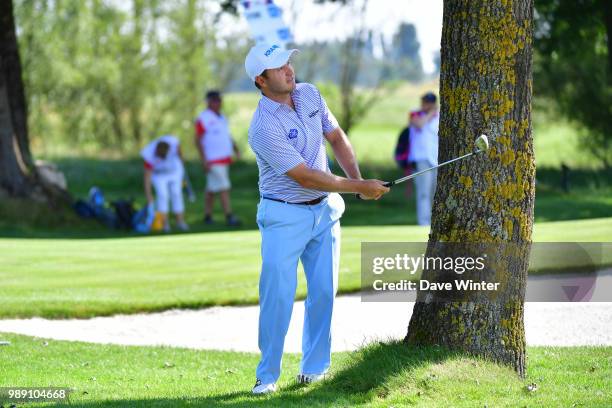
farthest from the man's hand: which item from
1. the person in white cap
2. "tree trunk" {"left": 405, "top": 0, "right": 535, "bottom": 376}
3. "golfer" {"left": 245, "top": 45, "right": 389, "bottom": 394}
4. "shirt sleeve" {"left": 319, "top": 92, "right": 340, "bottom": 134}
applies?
the person in white cap

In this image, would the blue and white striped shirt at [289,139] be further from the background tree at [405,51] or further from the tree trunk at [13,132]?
the background tree at [405,51]

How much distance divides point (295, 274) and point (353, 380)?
2.29 ft

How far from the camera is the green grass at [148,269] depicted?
1143 centimetres

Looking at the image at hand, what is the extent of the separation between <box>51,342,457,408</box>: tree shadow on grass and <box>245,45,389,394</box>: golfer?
0.66 ft

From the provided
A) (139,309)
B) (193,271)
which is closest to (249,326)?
(139,309)

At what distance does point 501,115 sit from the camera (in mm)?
6484

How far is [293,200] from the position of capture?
263 inches

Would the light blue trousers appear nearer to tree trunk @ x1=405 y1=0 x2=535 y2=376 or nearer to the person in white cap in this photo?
tree trunk @ x1=405 y1=0 x2=535 y2=376

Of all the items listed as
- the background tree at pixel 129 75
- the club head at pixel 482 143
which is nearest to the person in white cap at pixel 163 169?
the club head at pixel 482 143

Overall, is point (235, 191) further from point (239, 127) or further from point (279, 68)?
point (239, 127)

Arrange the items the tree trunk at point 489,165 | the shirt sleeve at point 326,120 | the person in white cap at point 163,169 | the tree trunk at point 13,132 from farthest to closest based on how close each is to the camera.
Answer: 1. the tree trunk at point 13,132
2. the person in white cap at point 163,169
3. the shirt sleeve at point 326,120
4. the tree trunk at point 489,165

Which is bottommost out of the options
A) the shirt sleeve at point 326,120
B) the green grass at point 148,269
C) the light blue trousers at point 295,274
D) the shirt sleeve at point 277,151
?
the green grass at point 148,269

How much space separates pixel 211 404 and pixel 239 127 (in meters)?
45.7

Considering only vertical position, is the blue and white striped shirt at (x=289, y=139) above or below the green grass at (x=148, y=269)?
above
